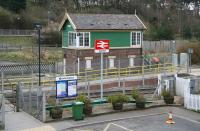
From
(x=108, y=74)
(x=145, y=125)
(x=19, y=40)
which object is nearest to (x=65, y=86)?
(x=145, y=125)

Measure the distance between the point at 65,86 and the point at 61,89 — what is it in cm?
30

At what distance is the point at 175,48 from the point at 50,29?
2913 centimetres

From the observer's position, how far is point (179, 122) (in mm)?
21922

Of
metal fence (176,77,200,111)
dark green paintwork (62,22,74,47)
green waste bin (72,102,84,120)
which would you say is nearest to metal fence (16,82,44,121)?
green waste bin (72,102,84,120)

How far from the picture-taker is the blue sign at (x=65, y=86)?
23.7 meters

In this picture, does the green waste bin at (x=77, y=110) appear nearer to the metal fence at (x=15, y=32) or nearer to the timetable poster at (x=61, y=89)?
the timetable poster at (x=61, y=89)

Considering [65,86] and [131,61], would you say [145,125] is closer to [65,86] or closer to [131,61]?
[65,86]

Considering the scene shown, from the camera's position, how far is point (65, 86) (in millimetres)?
23891

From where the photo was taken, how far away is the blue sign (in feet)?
77.6

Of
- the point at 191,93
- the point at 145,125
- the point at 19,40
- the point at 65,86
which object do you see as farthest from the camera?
the point at 19,40

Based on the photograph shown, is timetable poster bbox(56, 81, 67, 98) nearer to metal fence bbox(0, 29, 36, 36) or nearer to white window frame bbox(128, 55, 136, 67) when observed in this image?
white window frame bbox(128, 55, 136, 67)

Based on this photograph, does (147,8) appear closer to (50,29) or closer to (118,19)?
(50,29)

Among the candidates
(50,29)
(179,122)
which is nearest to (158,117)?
(179,122)

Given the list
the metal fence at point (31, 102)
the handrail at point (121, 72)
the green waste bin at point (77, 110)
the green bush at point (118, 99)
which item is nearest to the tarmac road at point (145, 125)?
the green waste bin at point (77, 110)
